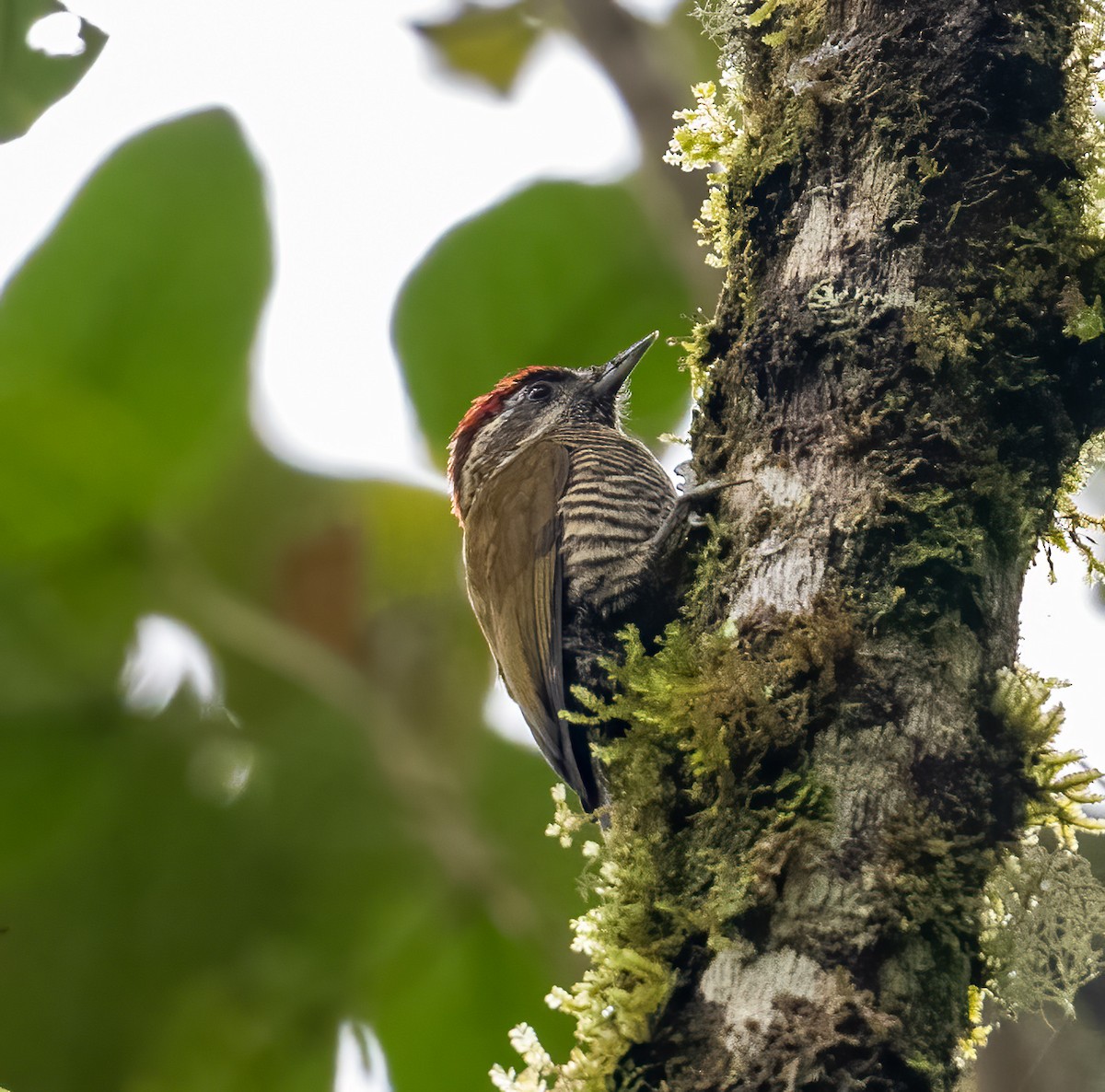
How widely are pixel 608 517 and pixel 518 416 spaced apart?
106 cm

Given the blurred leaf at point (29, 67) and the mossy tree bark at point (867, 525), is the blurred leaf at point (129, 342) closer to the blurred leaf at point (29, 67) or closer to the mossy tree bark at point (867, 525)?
the blurred leaf at point (29, 67)

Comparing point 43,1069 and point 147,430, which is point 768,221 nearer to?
→ point 147,430

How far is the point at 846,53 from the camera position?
74.7 inches

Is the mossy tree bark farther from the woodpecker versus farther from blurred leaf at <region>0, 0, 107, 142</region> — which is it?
blurred leaf at <region>0, 0, 107, 142</region>

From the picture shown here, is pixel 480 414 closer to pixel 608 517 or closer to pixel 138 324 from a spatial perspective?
pixel 608 517

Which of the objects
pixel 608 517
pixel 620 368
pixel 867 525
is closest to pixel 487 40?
pixel 620 368

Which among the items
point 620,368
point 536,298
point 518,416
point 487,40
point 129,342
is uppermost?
point 487,40

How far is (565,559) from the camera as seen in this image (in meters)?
3.01

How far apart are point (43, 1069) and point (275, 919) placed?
0.51 metres

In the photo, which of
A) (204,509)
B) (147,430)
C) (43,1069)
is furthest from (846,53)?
(43,1069)

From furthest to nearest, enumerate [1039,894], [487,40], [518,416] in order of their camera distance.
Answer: [518,416]
[487,40]
[1039,894]

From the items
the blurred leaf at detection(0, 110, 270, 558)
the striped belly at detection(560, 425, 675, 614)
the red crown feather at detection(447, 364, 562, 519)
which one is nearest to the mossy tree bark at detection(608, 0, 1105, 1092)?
the striped belly at detection(560, 425, 675, 614)

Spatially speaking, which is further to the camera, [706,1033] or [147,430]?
[147,430]

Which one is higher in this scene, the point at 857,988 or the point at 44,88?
the point at 44,88
